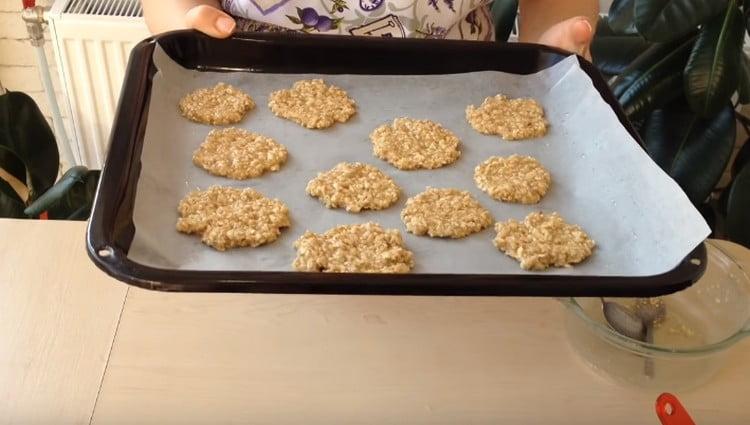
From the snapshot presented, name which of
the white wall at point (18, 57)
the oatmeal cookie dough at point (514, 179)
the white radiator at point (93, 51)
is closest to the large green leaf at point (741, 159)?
the oatmeal cookie dough at point (514, 179)

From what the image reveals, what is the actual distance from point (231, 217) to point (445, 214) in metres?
0.28

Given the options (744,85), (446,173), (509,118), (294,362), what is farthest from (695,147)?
(294,362)

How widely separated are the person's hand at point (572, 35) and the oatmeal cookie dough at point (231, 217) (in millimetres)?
551

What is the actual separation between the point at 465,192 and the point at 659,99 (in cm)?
69

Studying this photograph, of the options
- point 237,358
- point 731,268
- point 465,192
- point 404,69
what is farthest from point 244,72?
point 731,268

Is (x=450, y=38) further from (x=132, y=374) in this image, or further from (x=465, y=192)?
(x=132, y=374)

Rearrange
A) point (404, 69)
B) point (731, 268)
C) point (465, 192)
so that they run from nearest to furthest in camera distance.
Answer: point (731, 268) < point (465, 192) < point (404, 69)

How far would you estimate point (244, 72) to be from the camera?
4.20ft

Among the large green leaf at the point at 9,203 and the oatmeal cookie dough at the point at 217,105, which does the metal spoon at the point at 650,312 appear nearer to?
the oatmeal cookie dough at the point at 217,105

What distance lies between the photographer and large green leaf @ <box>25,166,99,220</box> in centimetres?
148

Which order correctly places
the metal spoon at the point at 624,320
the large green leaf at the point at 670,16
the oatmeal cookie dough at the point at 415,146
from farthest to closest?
the large green leaf at the point at 670,16 → the oatmeal cookie dough at the point at 415,146 → the metal spoon at the point at 624,320

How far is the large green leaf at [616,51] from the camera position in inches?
Answer: 67.2

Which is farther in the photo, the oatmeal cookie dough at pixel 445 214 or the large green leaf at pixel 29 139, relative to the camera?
the large green leaf at pixel 29 139

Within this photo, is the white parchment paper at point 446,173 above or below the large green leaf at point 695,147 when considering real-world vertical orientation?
above
